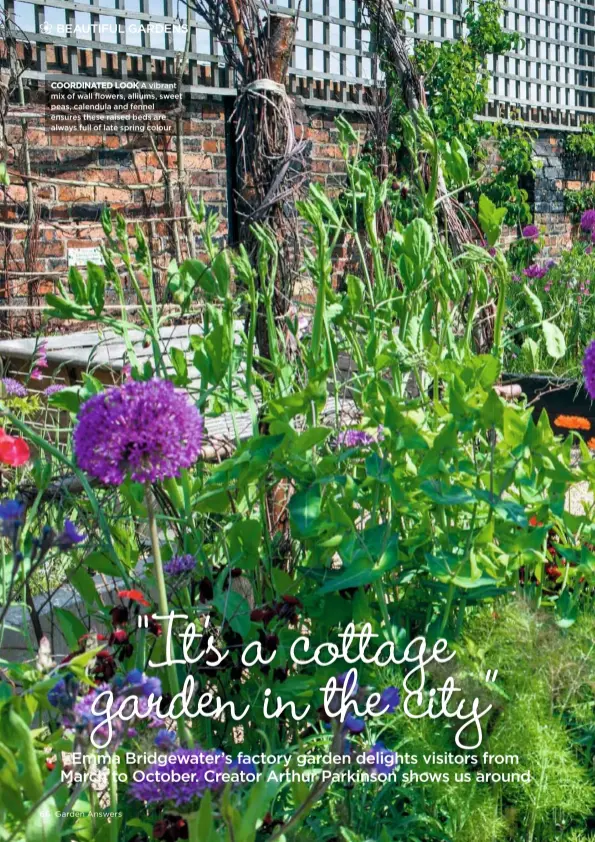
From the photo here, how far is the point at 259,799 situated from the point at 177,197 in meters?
5.03

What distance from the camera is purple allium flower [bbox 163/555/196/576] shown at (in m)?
1.17

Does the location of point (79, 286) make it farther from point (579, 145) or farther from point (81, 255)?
point (579, 145)

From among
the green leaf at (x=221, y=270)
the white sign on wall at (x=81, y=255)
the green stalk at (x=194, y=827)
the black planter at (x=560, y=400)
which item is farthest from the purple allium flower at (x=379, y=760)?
the white sign on wall at (x=81, y=255)

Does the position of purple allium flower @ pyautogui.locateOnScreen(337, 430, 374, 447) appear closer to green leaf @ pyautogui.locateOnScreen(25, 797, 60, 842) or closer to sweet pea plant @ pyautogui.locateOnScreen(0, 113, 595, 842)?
sweet pea plant @ pyautogui.locateOnScreen(0, 113, 595, 842)

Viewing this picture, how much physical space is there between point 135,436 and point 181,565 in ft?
1.34

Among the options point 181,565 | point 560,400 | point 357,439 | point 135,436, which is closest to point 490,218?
point 357,439

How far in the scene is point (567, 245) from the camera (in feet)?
26.2

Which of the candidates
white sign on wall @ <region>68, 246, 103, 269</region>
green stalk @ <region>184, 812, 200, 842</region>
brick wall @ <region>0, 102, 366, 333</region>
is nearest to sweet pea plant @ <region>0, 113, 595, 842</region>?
green stalk @ <region>184, 812, 200, 842</region>

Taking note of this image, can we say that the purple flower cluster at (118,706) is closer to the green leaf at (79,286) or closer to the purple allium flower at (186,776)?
the purple allium flower at (186,776)

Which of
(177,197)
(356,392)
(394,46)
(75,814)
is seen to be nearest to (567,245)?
(177,197)

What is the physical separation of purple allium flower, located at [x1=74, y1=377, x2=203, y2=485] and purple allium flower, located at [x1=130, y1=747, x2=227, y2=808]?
206 mm

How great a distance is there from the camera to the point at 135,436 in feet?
2.60

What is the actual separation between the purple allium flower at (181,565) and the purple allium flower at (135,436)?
1.20ft

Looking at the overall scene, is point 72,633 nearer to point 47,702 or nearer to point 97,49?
point 47,702
